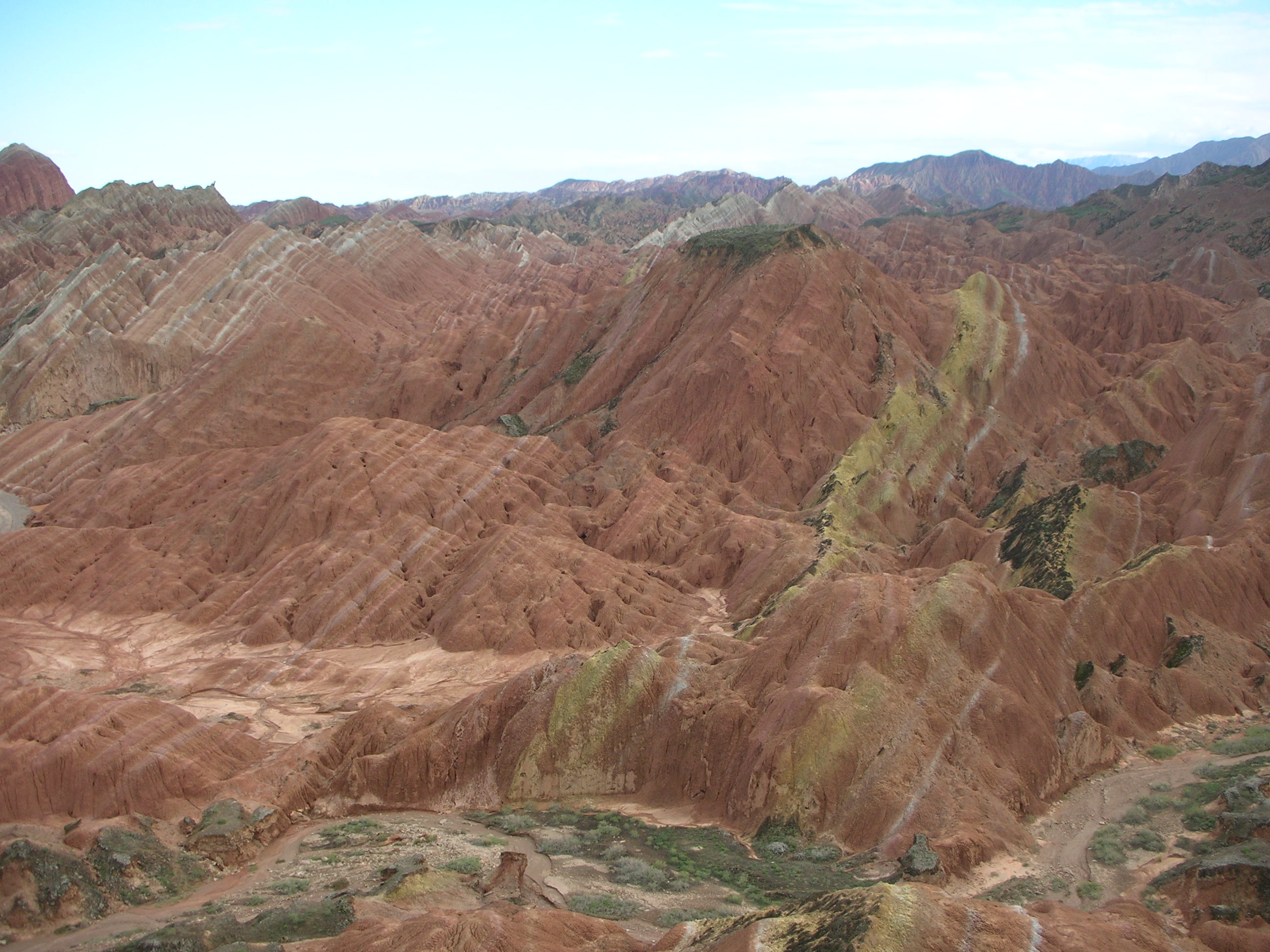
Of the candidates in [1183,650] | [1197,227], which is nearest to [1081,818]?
[1183,650]

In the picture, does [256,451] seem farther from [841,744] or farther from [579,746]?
[841,744]

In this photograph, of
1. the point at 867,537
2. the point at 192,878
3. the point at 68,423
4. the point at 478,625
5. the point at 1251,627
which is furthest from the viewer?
the point at 68,423

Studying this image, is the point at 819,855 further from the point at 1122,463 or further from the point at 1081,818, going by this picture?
the point at 1122,463

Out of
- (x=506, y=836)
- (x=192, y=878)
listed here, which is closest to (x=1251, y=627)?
(x=506, y=836)

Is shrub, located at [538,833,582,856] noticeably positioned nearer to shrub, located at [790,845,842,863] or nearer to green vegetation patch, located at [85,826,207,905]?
shrub, located at [790,845,842,863]

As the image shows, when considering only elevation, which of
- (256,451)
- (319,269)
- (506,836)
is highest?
(319,269)

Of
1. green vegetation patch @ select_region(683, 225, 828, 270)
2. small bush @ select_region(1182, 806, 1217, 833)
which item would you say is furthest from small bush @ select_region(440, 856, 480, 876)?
green vegetation patch @ select_region(683, 225, 828, 270)
